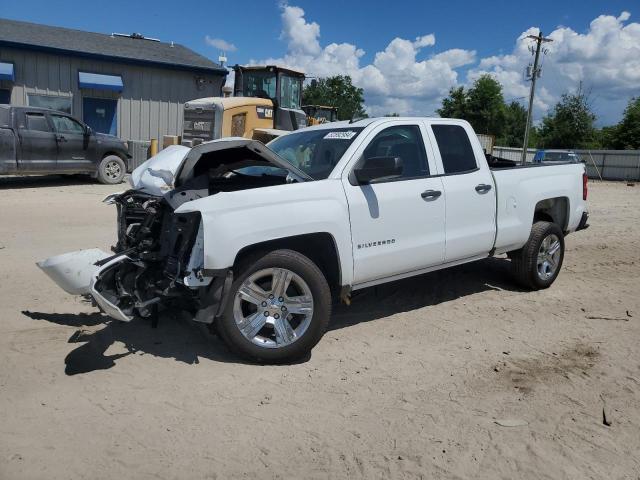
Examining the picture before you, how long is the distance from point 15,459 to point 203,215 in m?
1.86

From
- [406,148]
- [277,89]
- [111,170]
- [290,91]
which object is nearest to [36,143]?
[111,170]

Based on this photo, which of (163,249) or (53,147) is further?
(53,147)

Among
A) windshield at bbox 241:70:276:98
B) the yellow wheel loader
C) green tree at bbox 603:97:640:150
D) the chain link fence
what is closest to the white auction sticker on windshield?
the yellow wheel loader

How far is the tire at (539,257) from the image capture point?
21.3 feet

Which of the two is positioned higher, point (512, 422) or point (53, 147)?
point (53, 147)

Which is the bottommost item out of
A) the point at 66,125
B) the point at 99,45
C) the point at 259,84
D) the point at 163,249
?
the point at 163,249

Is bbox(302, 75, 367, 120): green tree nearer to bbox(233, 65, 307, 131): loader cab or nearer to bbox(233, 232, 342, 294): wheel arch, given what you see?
bbox(233, 65, 307, 131): loader cab

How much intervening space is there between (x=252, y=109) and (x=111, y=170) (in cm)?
437

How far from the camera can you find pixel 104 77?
2138cm

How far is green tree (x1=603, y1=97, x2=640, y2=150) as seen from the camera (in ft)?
140

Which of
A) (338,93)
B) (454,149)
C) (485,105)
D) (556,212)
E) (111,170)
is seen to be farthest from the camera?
(338,93)

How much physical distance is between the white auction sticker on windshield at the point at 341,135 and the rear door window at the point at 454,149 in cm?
95

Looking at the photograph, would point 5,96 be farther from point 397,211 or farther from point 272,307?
point 272,307

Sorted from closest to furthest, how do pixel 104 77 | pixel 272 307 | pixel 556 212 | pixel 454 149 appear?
pixel 272 307 → pixel 454 149 → pixel 556 212 → pixel 104 77
